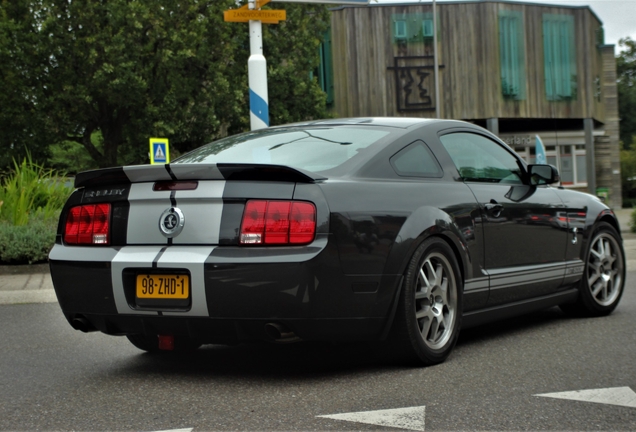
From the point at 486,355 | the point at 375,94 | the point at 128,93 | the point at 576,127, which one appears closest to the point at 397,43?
the point at 375,94

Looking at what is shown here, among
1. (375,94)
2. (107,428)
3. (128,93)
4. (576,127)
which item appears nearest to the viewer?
(107,428)

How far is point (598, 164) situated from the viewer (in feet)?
149

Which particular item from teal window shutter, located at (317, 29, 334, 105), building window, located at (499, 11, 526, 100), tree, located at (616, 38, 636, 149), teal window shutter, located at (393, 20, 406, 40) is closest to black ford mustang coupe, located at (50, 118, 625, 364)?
teal window shutter, located at (317, 29, 334, 105)

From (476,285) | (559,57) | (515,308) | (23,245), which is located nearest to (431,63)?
(559,57)

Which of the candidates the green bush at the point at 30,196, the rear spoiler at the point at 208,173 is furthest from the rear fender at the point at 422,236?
the green bush at the point at 30,196

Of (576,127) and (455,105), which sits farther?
(576,127)

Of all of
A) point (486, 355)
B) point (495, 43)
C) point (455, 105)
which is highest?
point (495, 43)

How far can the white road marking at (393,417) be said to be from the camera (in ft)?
12.2

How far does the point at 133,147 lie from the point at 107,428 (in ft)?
99.4

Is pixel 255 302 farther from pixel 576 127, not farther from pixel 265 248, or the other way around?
pixel 576 127

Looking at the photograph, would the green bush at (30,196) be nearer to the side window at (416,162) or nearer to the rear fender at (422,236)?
the side window at (416,162)

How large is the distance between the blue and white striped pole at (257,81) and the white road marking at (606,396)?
10.8 meters

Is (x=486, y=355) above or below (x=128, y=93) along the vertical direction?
below

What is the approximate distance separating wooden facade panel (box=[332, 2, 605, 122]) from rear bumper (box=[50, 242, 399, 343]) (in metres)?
34.4
